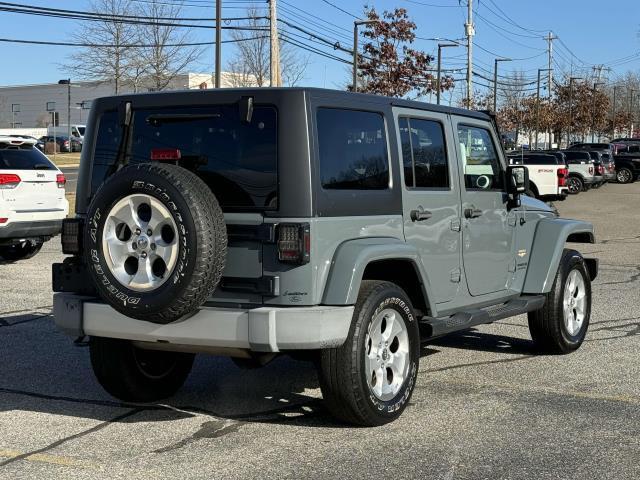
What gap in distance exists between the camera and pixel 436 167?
6.28 m

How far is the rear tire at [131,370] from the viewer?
5961 millimetres

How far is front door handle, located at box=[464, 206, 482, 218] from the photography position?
21.3 feet

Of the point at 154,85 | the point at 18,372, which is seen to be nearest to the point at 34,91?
the point at 154,85

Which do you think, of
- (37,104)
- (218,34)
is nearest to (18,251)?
(218,34)

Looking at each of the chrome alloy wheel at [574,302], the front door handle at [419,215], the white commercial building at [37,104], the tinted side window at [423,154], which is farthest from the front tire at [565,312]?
the white commercial building at [37,104]

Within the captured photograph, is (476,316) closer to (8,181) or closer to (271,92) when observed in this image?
(271,92)

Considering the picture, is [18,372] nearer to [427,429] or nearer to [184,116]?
[184,116]

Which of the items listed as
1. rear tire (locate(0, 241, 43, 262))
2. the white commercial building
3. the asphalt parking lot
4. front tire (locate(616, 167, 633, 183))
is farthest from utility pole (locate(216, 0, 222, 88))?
the white commercial building

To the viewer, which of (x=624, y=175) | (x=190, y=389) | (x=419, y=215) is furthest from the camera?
(x=624, y=175)

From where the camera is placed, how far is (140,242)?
16.5ft

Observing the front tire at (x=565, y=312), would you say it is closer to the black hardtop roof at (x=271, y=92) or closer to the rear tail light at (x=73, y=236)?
the black hardtop roof at (x=271, y=92)

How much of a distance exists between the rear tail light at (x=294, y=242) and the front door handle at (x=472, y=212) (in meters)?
1.86

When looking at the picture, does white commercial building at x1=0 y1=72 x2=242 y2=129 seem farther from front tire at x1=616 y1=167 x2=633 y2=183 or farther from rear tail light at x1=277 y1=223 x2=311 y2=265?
rear tail light at x1=277 y1=223 x2=311 y2=265

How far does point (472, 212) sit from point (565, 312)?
155 centimetres
